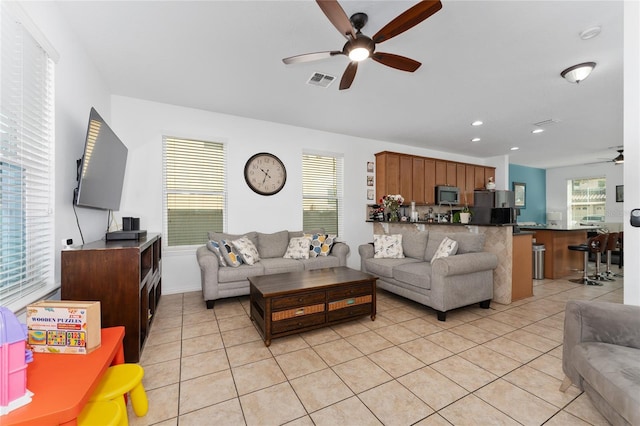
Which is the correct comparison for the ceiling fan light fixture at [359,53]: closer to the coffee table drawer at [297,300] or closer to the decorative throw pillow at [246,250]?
the coffee table drawer at [297,300]

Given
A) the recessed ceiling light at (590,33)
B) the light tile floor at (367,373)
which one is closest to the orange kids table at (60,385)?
the light tile floor at (367,373)

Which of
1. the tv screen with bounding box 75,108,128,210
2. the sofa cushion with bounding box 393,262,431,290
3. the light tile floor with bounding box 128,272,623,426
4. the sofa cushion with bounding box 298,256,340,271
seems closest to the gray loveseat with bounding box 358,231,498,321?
the sofa cushion with bounding box 393,262,431,290

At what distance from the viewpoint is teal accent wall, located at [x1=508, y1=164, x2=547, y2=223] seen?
819 centimetres

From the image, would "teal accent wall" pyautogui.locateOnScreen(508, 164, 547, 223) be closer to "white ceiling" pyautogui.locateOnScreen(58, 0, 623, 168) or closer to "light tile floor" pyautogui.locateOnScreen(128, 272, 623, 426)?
"white ceiling" pyautogui.locateOnScreen(58, 0, 623, 168)

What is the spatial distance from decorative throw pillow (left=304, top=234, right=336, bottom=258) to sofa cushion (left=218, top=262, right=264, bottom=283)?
89 centimetres

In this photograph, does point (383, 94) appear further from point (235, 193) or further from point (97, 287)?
point (97, 287)

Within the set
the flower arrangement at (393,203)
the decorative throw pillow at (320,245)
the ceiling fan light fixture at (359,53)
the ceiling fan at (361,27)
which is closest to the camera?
the ceiling fan at (361,27)

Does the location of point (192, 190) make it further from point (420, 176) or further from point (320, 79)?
point (420, 176)

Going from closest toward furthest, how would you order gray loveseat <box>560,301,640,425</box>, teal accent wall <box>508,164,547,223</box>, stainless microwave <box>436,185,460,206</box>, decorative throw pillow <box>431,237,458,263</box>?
gray loveseat <box>560,301,640,425</box>
decorative throw pillow <box>431,237,458,263</box>
stainless microwave <box>436,185,460,206</box>
teal accent wall <box>508,164,547,223</box>

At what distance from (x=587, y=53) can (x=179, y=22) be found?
3.68 meters

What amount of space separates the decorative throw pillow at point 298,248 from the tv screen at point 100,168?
2.25 meters

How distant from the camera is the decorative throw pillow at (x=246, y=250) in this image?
372cm

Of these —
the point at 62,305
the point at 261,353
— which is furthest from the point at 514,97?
the point at 62,305

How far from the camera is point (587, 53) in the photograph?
8.41 ft
